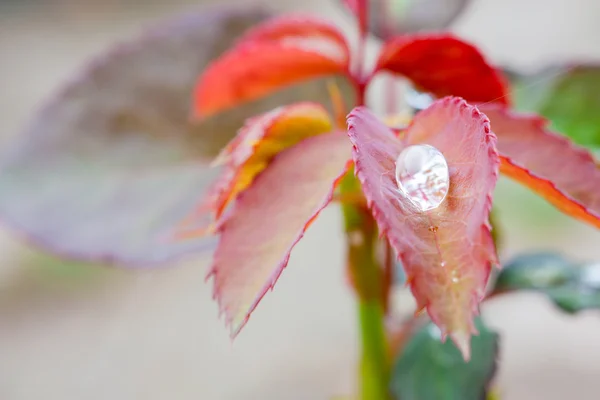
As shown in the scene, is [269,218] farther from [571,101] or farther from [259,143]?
[571,101]

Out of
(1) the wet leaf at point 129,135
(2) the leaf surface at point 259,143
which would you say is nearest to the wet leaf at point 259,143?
(2) the leaf surface at point 259,143

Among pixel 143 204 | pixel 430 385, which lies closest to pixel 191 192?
pixel 143 204

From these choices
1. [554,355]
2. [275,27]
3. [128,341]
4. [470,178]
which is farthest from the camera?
[128,341]

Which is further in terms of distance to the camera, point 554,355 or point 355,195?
point 554,355

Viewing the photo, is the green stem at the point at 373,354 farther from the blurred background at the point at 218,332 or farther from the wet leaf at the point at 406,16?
the blurred background at the point at 218,332

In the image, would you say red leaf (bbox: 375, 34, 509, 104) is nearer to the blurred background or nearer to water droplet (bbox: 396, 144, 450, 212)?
water droplet (bbox: 396, 144, 450, 212)

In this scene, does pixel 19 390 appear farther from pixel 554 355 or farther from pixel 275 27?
pixel 275 27

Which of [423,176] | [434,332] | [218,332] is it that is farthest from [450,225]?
[218,332]
